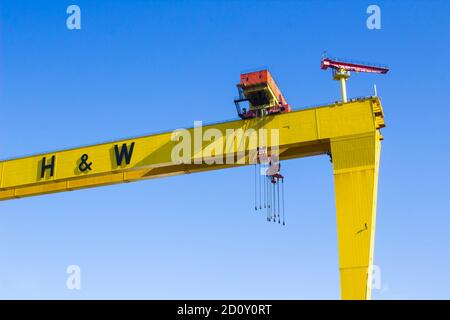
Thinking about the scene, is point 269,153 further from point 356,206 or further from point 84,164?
point 84,164

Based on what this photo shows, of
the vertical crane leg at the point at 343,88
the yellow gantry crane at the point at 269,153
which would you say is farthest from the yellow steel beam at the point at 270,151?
the vertical crane leg at the point at 343,88

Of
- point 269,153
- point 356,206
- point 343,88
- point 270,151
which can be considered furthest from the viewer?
point 343,88

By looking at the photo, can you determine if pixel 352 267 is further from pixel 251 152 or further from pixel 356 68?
pixel 356 68

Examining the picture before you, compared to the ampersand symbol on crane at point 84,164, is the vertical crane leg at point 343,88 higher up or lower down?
higher up

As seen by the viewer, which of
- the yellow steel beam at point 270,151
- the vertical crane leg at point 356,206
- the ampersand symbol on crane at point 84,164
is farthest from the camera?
the ampersand symbol on crane at point 84,164

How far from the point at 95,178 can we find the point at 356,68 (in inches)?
447

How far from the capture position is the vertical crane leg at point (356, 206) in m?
18.6

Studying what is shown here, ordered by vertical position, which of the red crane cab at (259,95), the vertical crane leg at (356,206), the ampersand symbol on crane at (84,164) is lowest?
the vertical crane leg at (356,206)

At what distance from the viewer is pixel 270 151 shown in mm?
21844

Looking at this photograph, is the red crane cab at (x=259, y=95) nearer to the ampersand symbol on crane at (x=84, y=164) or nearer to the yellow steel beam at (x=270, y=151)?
the yellow steel beam at (x=270, y=151)

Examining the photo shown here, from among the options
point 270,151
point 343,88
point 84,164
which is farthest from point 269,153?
point 84,164

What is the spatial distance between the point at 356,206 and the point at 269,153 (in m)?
3.92
